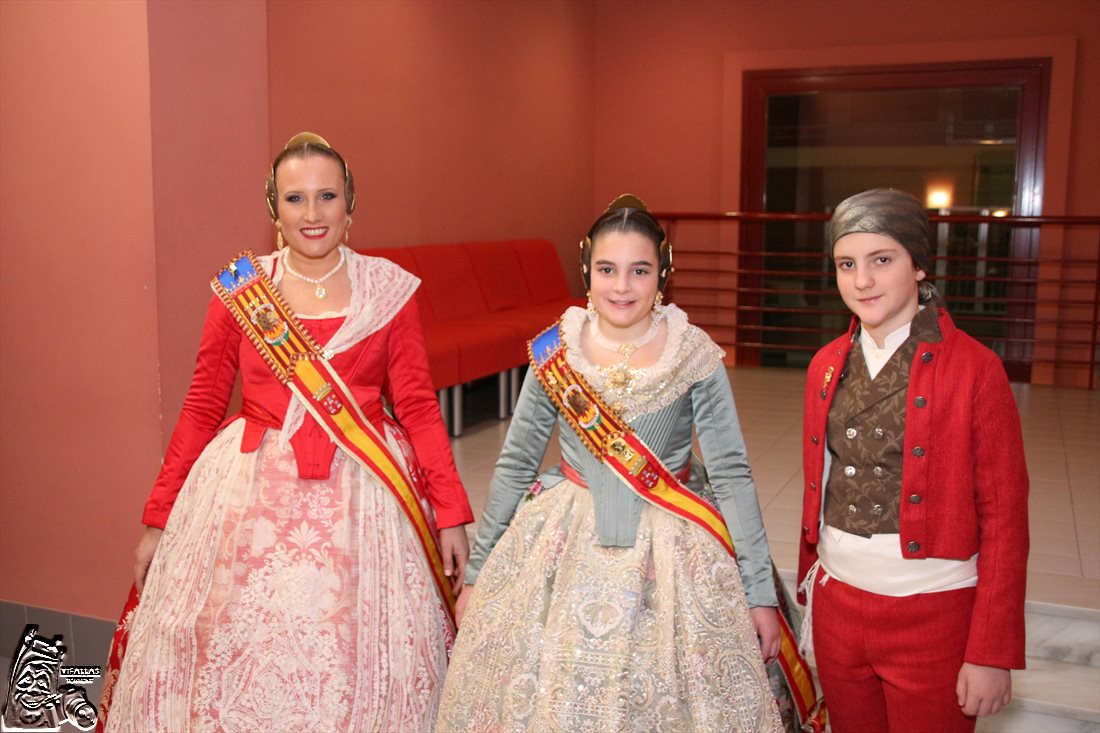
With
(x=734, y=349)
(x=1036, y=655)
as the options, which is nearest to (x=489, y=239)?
(x=734, y=349)

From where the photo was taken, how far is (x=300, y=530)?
224 centimetres

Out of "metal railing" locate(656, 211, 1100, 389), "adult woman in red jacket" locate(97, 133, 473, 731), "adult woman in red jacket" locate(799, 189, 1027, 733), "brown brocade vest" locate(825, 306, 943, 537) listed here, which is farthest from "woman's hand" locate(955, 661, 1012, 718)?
"metal railing" locate(656, 211, 1100, 389)

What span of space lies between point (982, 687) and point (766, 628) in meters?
0.39

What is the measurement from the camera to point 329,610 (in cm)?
220

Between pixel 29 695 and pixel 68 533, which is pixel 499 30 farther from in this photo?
pixel 29 695

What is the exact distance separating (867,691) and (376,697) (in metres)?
0.94

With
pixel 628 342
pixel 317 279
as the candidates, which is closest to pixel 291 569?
pixel 317 279

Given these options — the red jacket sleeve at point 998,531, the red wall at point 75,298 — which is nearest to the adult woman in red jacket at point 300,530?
the red wall at point 75,298

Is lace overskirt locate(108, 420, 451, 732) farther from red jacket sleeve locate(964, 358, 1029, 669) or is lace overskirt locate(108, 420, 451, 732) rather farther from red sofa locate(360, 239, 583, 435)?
red sofa locate(360, 239, 583, 435)

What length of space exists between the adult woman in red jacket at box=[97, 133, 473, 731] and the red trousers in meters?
0.81

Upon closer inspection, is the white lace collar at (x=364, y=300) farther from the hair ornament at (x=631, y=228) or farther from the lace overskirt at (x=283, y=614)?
the hair ornament at (x=631, y=228)

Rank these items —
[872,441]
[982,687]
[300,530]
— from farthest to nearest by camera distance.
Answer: [300,530] < [872,441] < [982,687]

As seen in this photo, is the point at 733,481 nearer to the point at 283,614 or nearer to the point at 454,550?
the point at 454,550

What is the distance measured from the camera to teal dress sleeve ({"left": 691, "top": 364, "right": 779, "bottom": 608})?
2023 mm
